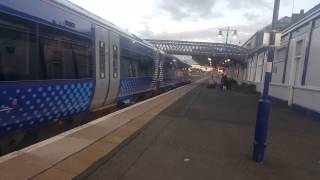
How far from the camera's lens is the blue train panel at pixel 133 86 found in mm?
13832

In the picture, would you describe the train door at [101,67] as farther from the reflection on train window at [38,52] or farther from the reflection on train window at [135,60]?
the reflection on train window at [135,60]

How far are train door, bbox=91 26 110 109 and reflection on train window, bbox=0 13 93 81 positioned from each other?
0.97m

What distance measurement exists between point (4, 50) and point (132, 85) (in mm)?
9944

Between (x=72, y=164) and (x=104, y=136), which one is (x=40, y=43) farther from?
(x=72, y=164)

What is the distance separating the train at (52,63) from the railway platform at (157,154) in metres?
0.73

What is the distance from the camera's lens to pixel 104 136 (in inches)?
303

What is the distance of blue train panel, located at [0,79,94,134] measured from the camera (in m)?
6.07

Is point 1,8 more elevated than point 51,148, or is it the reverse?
point 1,8

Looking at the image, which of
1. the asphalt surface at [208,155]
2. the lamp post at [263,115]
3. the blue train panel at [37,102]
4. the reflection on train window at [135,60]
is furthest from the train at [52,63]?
the lamp post at [263,115]

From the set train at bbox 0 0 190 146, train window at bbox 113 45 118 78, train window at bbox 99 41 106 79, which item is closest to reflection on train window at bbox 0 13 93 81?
train at bbox 0 0 190 146

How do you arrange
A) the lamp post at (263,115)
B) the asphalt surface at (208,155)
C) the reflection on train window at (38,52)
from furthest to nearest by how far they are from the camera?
the lamp post at (263,115), the reflection on train window at (38,52), the asphalt surface at (208,155)

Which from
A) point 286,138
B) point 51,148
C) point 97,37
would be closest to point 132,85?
point 97,37

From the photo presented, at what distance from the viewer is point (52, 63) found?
25.1 feet

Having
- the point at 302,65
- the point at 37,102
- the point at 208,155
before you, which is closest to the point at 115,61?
the point at 37,102
